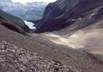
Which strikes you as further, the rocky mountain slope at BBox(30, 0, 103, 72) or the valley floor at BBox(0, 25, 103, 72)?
the rocky mountain slope at BBox(30, 0, 103, 72)

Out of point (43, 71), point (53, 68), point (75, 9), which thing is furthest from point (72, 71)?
point (75, 9)

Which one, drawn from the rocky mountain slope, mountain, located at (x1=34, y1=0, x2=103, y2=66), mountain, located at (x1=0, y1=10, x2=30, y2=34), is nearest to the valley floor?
the rocky mountain slope

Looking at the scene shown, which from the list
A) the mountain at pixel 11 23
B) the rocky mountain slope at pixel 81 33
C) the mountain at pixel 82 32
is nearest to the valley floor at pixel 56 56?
the rocky mountain slope at pixel 81 33

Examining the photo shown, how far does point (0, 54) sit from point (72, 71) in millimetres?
6073

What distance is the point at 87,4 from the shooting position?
254 ft

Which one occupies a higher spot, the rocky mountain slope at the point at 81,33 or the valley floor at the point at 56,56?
the rocky mountain slope at the point at 81,33

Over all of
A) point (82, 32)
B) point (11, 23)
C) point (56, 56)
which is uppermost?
point (82, 32)

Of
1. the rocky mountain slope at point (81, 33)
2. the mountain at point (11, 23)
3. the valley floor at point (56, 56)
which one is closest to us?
the valley floor at point (56, 56)

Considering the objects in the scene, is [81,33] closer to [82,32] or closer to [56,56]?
[82,32]

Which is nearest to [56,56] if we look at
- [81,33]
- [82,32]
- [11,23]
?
[11,23]

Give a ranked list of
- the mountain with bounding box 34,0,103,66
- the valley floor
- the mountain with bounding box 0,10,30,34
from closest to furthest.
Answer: the valley floor
the mountain with bounding box 34,0,103,66
the mountain with bounding box 0,10,30,34

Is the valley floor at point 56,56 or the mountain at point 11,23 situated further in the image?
the mountain at point 11,23

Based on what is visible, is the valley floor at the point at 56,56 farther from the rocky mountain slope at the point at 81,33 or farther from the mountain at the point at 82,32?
the mountain at the point at 82,32

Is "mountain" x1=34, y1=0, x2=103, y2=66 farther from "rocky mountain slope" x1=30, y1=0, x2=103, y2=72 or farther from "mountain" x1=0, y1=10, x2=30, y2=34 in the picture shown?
"mountain" x1=0, y1=10, x2=30, y2=34
